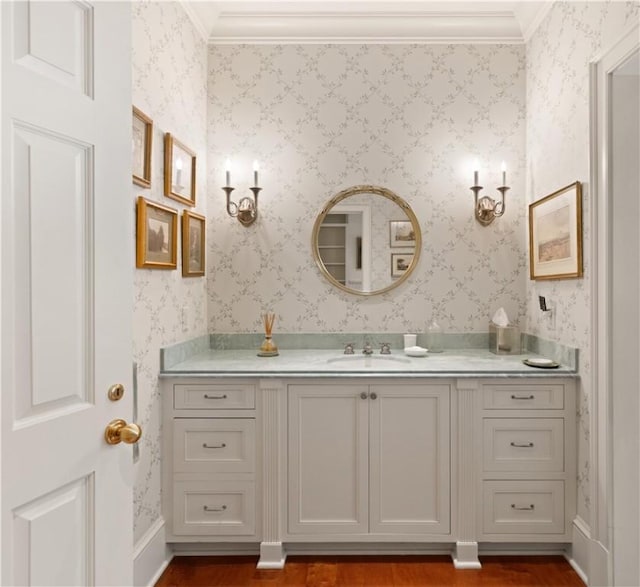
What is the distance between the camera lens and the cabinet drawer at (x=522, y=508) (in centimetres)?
222

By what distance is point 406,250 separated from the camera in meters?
2.88

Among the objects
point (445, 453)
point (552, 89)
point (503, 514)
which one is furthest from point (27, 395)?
point (552, 89)

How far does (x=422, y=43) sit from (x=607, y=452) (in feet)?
8.03

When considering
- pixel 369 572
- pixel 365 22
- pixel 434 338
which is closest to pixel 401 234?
pixel 434 338

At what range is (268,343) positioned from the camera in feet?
8.77

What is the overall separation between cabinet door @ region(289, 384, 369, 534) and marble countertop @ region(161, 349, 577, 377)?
0.10 metres

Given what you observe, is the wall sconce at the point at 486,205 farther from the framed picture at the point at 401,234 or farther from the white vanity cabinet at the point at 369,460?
the white vanity cabinet at the point at 369,460

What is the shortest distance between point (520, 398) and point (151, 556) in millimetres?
1847

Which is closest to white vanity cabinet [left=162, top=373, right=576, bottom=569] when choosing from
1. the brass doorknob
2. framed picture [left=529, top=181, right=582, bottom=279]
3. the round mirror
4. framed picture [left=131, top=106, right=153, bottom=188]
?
framed picture [left=529, top=181, right=582, bottom=279]

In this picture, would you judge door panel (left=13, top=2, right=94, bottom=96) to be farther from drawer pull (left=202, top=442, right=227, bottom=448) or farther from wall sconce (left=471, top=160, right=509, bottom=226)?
A: wall sconce (left=471, top=160, right=509, bottom=226)

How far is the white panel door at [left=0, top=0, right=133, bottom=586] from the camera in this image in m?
0.92

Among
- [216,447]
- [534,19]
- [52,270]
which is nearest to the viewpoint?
[52,270]

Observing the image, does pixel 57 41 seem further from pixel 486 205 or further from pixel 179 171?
pixel 486 205

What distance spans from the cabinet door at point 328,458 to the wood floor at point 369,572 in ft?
0.54
